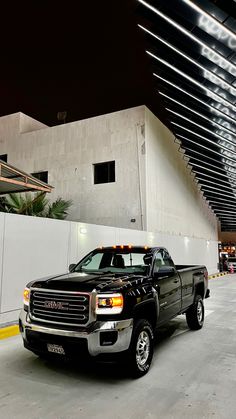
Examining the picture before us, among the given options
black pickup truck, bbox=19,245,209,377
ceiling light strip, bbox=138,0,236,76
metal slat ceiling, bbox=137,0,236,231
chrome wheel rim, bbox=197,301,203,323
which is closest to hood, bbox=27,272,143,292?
Answer: black pickup truck, bbox=19,245,209,377

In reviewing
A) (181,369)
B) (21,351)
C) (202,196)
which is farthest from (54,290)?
(202,196)

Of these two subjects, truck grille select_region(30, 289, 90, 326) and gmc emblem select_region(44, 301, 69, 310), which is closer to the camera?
truck grille select_region(30, 289, 90, 326)

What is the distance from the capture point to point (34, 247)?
764 cm

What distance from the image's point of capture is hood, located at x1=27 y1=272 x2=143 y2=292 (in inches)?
155

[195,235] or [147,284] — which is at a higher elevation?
[195,235]

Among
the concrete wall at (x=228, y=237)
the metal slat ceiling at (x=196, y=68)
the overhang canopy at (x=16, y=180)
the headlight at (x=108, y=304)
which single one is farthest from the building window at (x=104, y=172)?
the concrete wall at (x=228, y=237)

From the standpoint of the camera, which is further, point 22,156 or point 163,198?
point 22,156

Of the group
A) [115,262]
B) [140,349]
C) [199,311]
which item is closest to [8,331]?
[115,262]

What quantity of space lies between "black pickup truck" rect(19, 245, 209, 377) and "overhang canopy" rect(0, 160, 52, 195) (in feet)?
19.3

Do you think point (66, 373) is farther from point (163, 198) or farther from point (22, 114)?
point (22, 114)

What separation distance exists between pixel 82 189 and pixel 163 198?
461cm

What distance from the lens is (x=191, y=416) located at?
308 cm

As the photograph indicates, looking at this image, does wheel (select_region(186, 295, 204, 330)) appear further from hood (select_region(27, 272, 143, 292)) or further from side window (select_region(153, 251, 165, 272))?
hood (select_region(27, 272, 143, 292))

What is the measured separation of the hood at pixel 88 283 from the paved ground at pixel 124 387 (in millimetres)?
1206
